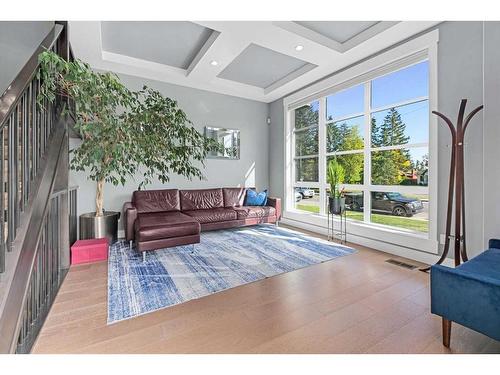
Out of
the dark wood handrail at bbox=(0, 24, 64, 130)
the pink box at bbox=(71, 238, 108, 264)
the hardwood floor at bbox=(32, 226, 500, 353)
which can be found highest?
the dark wood handrail at bbox=(0, 24, 64, 130)

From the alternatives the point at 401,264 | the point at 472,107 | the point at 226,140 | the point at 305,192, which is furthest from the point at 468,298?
the point at 226,140

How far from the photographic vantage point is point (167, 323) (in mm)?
1677

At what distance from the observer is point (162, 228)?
2879 millimetres

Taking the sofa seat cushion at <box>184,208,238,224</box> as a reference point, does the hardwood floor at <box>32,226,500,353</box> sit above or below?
below

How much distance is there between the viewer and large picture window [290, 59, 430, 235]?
3068mm

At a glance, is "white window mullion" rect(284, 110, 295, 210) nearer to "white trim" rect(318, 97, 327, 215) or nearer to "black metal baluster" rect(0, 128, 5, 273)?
"white trim" rect(318, 97, 327, 215)

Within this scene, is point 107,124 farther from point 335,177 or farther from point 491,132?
point 491,132


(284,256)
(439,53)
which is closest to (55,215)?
(284,256)

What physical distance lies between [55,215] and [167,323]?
1588 millimetres

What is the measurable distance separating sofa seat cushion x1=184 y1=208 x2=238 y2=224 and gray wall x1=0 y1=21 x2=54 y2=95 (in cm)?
267

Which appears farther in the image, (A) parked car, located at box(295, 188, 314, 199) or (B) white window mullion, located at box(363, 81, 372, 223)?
(A) parked car, located at box(295, 188, 314, 199)

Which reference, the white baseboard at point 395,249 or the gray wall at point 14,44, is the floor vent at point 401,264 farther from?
the gray wall at point 14,44

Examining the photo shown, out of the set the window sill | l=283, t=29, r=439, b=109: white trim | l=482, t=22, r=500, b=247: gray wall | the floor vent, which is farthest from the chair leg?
l=283, t=29, r=439, b=109: white trim

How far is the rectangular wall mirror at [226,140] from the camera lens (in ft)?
15.9
